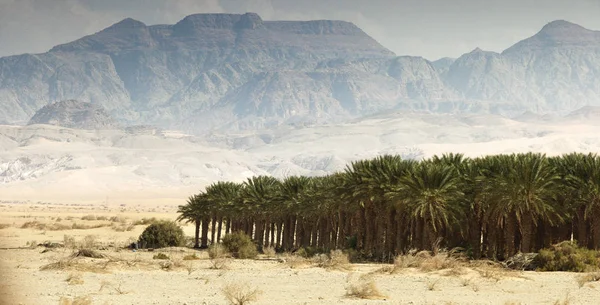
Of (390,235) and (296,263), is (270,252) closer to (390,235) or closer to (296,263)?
(390,235)

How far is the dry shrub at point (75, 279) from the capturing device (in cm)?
3432

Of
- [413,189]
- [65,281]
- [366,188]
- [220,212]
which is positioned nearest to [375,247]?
[366,188]

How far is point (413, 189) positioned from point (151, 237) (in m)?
35.5

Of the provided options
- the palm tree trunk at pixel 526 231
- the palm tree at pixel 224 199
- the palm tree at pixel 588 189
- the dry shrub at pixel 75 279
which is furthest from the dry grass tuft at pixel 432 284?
the palm tree at pixel 224 199

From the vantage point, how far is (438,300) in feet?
97.0

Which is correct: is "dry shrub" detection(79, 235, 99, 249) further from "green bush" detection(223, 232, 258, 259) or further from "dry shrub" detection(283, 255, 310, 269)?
"dry shrub" detection(283, 255, 310, 269)

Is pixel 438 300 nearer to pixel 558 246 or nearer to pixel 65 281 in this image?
pixel 65 281

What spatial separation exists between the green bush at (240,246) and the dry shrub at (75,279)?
2573cm

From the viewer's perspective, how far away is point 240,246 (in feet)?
210

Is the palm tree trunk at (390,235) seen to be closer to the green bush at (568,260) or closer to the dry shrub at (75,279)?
the green bush at (568,260)

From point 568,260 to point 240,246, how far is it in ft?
89.1

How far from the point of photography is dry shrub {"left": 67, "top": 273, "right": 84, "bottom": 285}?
113 ft

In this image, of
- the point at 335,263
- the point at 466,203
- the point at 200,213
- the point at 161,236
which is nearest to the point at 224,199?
the point at 200,213

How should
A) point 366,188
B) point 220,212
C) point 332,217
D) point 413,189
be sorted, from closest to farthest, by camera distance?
1. point 413,189
2. point 366,188
3. point 332,217
4. point 220,212
